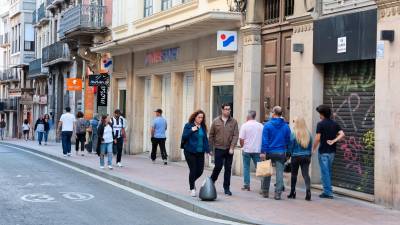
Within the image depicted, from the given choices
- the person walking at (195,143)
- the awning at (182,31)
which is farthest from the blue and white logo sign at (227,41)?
the person walking at (195,143)

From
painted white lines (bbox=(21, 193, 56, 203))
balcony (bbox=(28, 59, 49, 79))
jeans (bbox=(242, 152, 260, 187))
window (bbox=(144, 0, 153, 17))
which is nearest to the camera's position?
painted white lines (bbox=(21, 193, 56, 203))

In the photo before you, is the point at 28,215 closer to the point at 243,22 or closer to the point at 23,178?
the point at 23,178

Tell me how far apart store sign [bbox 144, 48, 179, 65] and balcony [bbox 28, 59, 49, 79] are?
78.3 ft

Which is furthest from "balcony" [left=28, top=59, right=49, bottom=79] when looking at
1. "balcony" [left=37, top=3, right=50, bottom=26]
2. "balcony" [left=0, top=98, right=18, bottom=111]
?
"balcony" [left=0, top=98, right=18, bottom=111]

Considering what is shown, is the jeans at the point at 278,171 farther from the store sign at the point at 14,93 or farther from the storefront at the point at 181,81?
the store sign at the point at 14,93

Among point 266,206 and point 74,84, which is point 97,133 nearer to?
point 266,206

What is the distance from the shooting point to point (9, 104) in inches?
2559

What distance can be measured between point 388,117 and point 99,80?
1981 cm

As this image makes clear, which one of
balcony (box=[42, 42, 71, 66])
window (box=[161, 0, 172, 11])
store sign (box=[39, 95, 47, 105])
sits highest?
window (box=[161, 0, 172, 11])

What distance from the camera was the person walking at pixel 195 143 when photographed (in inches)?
506

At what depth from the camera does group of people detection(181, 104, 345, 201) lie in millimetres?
12914

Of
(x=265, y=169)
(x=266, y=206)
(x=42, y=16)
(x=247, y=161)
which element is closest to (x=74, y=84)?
(x=42, y=16)

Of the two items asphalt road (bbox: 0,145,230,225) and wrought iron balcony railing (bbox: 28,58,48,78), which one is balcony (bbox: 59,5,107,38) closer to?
asphalt road (bbox: 0,145,230,225)

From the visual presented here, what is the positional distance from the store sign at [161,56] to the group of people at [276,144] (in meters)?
10.3
